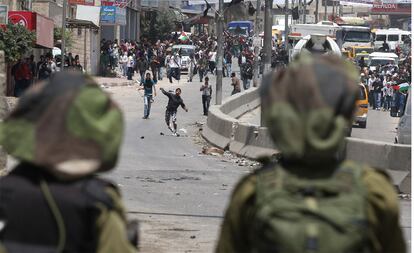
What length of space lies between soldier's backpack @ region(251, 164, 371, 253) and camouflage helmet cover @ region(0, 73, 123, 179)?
0.56 metres

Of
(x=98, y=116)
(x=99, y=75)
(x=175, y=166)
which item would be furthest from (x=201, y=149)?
(x=99, y=75)

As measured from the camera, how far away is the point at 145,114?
36.8m

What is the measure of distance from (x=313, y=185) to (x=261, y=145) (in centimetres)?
2049

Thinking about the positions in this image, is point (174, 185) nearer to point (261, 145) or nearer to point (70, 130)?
point (261, 145)

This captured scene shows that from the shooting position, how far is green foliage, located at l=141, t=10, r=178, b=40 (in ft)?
291

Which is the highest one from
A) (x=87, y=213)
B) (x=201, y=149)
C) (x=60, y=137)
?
(x=60, y=137)

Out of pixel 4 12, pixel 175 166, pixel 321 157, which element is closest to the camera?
pixel 321 157

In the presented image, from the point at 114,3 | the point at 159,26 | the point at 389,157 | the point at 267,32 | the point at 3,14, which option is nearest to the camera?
the point at 389,157

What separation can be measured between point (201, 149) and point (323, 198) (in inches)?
929

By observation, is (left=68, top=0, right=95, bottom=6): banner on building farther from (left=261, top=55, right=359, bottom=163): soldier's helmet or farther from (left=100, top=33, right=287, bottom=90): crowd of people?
(left=261, top=55, right=359, bottom=163): soldier's helmet

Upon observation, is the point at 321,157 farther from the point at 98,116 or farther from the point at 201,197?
the point at 201,197

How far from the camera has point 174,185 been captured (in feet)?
63.5

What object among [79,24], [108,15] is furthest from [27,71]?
[108,15]

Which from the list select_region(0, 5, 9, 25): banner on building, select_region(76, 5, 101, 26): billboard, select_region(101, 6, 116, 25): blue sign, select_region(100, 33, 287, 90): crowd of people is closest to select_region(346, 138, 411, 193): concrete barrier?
select_region(0, 5, 9, 25): banner on building
